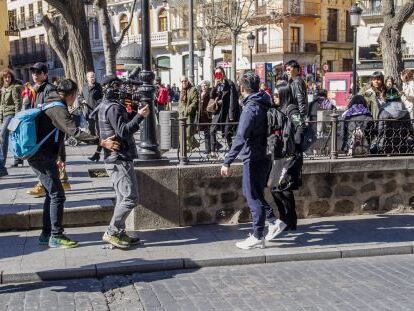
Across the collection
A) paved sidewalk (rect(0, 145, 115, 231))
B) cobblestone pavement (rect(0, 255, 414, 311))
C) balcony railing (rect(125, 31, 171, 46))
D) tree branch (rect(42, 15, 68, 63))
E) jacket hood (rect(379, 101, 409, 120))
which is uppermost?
balcony railing (rect(125, 31, 171, 46))

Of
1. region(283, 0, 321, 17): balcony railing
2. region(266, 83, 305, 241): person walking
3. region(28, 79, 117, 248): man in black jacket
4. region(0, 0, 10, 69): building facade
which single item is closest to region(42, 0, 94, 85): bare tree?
region(28, 79, 117, 248): man in black jacket

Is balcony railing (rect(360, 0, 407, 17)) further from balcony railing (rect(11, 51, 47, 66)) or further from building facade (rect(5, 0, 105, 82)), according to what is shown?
balcony railing (rect(11, 51, 47, 66))

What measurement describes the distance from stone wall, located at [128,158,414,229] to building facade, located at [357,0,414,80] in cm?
3380

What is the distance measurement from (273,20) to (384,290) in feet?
138

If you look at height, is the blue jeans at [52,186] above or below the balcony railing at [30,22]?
below

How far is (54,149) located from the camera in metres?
6.89

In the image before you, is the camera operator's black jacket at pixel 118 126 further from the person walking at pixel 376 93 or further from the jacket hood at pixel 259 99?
the person walking at pixel 376 93

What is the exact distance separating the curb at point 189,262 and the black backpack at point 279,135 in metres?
1.21

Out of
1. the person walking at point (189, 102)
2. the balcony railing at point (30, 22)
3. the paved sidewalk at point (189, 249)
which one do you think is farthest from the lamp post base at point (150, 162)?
the balcony railing at point (30, 22)

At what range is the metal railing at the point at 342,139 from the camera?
8.50 m

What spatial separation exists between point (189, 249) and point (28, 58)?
2539 inches

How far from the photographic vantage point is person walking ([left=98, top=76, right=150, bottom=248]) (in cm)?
675

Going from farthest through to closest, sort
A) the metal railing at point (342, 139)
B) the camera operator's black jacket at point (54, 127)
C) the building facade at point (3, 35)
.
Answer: the building facade at point (3, 35)
the metal railing at point (342, 139)
the camera operator's black jacket at point (54, 127)

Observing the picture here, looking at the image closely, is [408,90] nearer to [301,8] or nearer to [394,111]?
[394,111]
